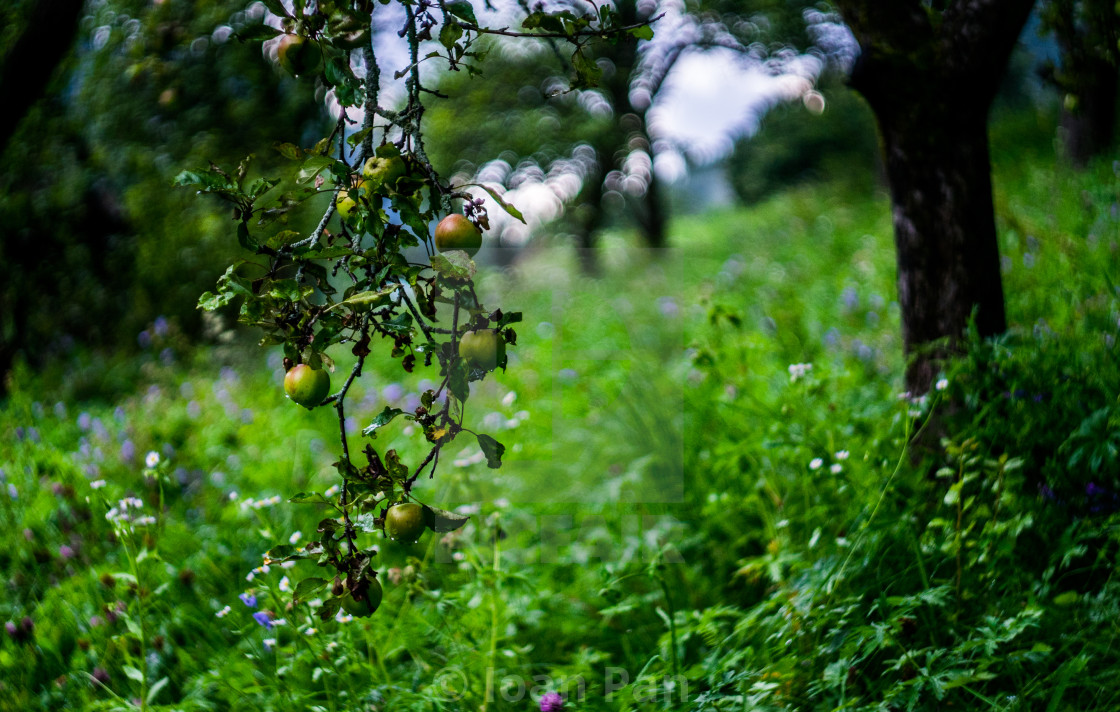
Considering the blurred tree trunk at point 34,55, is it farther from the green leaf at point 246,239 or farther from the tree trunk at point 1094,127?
the tree trunk at point 1094,127

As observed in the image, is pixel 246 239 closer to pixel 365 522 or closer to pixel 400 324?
pixel 400 324

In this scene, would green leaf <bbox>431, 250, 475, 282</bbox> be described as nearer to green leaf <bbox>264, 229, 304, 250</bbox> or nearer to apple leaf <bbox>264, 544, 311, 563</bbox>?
green leaf <bbox>264, 229, 304, 250</bbox>

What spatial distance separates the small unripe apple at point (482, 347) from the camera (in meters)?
0.94

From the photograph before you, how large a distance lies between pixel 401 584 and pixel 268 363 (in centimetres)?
318

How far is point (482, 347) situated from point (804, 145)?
11750mm

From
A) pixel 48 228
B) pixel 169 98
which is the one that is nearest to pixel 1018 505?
pixel 169 98

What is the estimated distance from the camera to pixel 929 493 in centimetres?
184

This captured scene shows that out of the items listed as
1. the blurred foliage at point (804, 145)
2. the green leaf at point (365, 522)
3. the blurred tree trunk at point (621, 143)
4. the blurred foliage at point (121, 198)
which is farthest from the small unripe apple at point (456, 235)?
the blurred foliage at point (804, 145)

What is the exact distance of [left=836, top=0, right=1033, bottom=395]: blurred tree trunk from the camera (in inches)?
70.9

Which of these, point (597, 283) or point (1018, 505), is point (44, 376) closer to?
point (597, 283)

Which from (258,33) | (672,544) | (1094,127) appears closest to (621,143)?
(1094,127)

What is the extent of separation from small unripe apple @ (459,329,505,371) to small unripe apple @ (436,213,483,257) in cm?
11

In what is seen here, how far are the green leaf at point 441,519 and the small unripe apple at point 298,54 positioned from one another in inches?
24.8

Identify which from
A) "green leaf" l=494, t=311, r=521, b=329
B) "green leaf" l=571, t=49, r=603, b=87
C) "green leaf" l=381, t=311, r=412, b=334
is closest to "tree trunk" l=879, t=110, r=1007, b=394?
"green leaf" l=571, t=49, r=603, b=87
